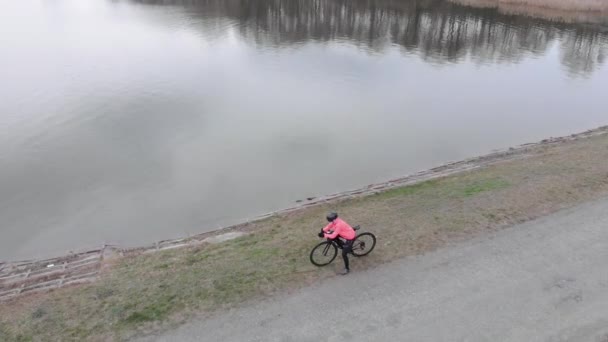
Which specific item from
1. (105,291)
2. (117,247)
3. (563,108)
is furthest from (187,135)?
(563,108)

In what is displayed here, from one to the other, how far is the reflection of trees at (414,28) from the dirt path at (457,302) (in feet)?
93.3

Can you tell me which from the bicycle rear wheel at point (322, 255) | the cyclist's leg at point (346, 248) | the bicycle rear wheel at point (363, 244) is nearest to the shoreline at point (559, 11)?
the bicycle rear wheel at point (363, 244)

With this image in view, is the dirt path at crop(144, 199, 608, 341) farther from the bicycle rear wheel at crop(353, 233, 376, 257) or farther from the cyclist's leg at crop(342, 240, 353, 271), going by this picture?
the bicycle rear wheel at crop(353, 233, 376, 257)

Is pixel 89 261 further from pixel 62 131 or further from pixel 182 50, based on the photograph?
pixel 182 50

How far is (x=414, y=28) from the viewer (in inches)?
1922

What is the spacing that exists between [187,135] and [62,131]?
6.07m

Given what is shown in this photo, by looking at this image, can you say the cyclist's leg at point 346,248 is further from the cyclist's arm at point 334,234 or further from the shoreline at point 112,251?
the shoreline at point 112,251

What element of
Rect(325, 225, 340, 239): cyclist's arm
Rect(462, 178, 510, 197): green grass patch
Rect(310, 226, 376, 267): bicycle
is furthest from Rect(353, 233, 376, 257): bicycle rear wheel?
Rect(462, 178, 510, 197): green grass patch

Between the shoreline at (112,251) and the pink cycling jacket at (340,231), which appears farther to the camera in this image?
the shoreline at (112,251)

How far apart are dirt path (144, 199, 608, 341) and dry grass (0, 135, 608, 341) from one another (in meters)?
0.55

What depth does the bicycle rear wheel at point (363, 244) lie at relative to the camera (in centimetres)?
1198

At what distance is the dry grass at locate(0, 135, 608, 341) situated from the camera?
416 inches

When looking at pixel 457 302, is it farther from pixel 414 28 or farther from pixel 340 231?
pixel 414 28

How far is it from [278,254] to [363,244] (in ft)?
7.19
